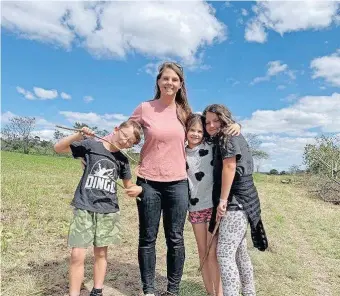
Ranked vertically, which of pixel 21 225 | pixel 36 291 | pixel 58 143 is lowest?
pixel 36 291

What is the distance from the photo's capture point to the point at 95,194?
3195 millimetres

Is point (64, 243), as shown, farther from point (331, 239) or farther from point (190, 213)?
point (331, 239)

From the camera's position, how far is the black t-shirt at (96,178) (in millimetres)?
3184

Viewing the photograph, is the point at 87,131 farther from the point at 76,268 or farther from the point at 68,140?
the point at 76,268

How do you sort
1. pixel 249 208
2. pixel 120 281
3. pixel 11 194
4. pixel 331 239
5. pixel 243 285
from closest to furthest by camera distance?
1. pixel 249 208
2. pixel 243 285
3. pixel 120 281
4. pixel 331 239
5. pixel 11 194

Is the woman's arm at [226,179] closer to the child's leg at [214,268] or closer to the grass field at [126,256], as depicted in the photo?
the child's leg at [214,268]

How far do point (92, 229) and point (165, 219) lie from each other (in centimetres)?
61

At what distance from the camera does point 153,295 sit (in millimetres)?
3408

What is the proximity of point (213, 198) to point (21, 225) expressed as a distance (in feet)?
13.2

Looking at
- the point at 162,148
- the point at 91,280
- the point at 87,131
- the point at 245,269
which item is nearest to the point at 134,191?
the point at 162,148

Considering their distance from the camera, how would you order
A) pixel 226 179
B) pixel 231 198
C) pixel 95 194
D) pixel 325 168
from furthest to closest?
pixel 325 168 → pixel 95 194 → pixel 231 198 → pixel 226 179

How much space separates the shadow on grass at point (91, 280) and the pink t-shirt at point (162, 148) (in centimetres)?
131

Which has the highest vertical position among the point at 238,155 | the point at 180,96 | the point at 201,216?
the point at 180,96

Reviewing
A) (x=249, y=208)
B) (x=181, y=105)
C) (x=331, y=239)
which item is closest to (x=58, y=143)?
(x=181, y=105)
